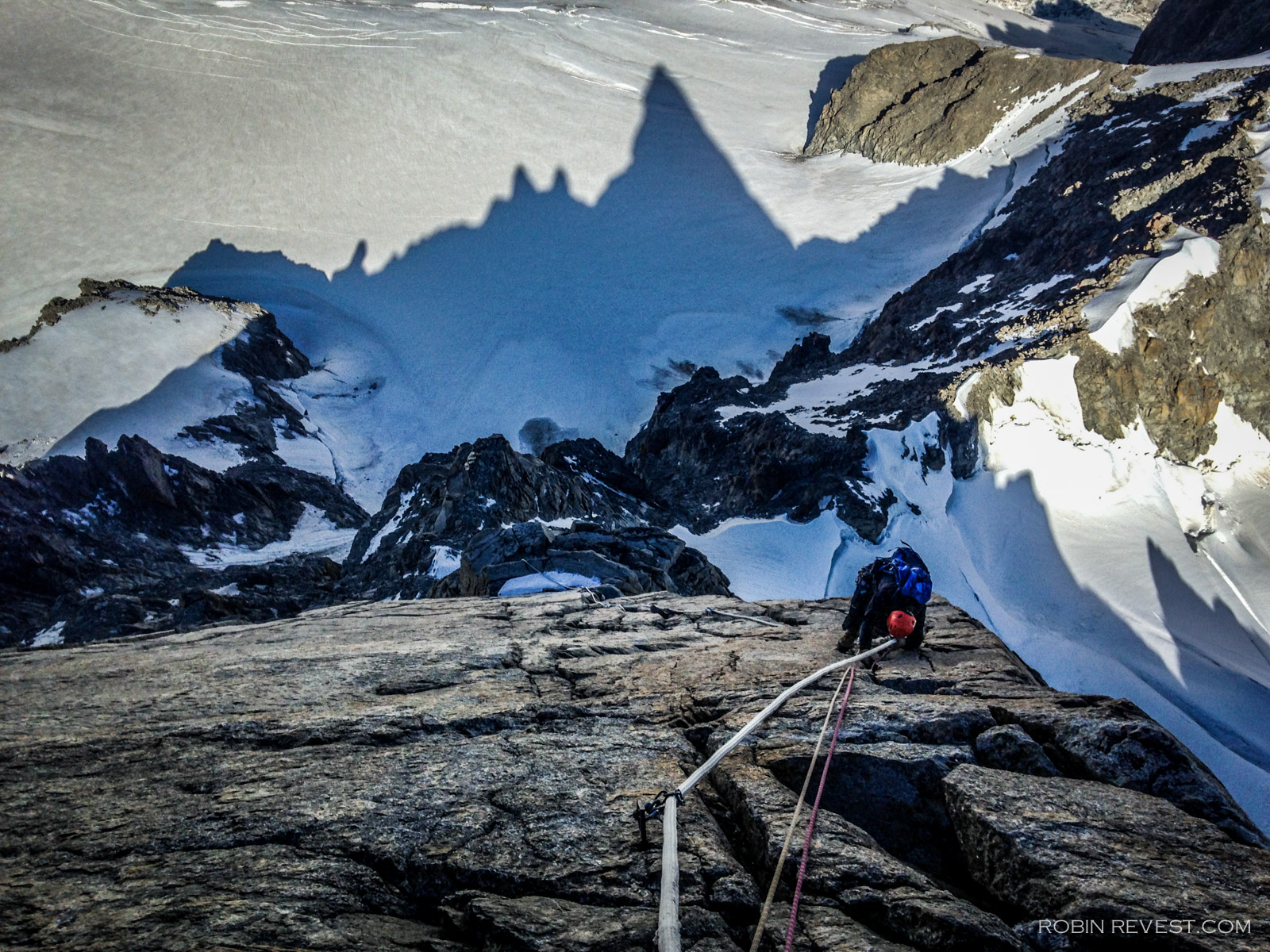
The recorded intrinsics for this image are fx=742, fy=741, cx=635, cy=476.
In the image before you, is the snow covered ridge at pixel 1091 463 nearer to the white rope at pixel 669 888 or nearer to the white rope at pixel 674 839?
the white rope at pixel 674 839

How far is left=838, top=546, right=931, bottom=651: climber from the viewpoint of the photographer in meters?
6.62

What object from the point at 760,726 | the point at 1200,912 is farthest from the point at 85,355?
the point at 1200,912

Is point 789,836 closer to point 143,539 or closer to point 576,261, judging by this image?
point 143,539

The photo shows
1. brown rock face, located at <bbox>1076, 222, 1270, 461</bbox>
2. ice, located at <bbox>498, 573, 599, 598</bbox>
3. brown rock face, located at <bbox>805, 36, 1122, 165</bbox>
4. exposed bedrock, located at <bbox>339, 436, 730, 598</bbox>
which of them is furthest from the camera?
brown rock face, located at <bbox>805, 36, 1122, 165</bbox>

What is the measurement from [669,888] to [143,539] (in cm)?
2648

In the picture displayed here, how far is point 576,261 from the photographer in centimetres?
4700

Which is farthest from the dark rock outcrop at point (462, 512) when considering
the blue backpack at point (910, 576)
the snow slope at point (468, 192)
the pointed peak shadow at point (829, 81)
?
the pointed peak shadow at point (829, 81)

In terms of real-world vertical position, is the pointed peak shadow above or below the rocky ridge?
above

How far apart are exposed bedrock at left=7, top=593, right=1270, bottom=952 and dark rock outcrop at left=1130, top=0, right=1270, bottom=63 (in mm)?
54422

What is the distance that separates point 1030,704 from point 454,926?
156 inches

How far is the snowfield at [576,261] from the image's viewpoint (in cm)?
1995

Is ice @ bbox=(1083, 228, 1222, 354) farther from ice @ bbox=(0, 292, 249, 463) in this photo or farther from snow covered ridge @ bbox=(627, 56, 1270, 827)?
ice @ bbox=(0, 292, 249, 463)

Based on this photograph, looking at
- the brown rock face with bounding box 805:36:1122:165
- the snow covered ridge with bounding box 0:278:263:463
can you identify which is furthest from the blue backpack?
the brown rock face with bounding box 805:36:1122:165

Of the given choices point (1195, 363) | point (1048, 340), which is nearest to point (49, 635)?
point (1048, 340)
